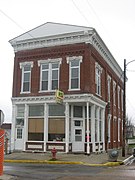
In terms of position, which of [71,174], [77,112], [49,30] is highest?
[49,30]

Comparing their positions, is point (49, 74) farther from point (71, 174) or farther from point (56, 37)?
point (71, 174)

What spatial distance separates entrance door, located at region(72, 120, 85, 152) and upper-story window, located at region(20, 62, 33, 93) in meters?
5.31

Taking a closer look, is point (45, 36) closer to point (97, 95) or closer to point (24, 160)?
point (97, 95)

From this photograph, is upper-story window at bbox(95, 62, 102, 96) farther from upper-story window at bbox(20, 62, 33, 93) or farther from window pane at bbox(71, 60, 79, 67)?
upper-story window at bbox(20, 62, 33, 93)

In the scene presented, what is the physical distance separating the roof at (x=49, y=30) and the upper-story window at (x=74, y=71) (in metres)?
2.49

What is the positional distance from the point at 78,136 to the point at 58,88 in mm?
4401

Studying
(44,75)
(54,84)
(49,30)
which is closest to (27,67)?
(44,75)

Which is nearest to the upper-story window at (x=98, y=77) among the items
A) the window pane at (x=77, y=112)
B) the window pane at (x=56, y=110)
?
the window pane at (x=77, y=112)

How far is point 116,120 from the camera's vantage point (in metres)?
36.3

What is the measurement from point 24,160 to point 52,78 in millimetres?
8372

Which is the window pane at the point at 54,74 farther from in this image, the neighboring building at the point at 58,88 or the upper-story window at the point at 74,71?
the upper-story window at the point at 74,71

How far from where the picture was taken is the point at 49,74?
26062 millimetres

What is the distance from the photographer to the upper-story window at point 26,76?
27.0 meters

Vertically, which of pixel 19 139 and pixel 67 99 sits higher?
pixel 67 99
